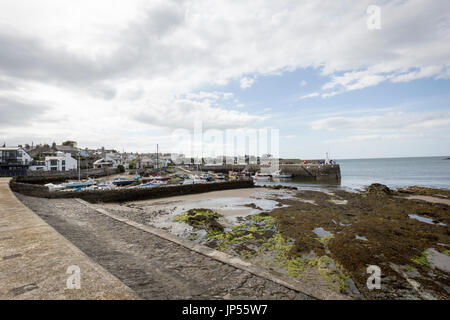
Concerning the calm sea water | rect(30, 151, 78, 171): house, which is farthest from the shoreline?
rect(30, 151, 78, 171): house

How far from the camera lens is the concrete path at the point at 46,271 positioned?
11.6 ft

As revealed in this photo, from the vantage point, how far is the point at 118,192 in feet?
71.1

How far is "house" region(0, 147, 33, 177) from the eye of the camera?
40.1 m

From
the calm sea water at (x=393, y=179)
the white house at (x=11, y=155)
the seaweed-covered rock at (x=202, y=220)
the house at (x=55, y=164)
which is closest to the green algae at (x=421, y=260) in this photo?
the seaweed-covered rock at (x=202, y=220)

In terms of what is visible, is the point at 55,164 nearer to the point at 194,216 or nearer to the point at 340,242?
the point at 194,216

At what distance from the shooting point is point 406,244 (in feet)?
30.8

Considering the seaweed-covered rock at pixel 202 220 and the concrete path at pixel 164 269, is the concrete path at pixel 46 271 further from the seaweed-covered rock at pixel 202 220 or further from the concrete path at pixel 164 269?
the seaweed-covered rock at pixel 202 220

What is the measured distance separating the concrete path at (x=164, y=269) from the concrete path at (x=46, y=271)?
78cm

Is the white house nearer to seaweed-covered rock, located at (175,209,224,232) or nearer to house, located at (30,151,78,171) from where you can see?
house, located at (30,151,78,171)
